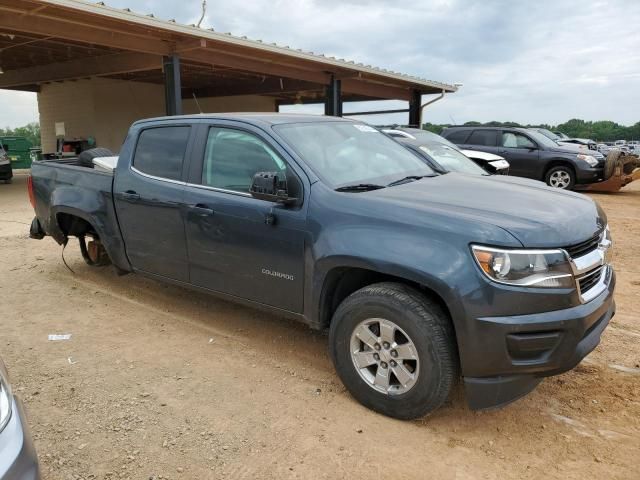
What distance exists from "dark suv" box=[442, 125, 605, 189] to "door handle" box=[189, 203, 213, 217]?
10904 millimetres

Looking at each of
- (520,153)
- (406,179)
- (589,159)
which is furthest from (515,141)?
(406,179)

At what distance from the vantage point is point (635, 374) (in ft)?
11.9

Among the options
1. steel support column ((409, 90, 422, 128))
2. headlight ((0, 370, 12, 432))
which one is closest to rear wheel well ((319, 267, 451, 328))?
headlight ((0, 370, 12, 432))

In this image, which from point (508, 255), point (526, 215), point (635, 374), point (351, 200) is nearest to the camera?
point (508, 255)

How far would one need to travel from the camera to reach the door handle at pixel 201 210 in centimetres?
391

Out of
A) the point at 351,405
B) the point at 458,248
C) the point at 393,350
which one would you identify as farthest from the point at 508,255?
the point at 351,405

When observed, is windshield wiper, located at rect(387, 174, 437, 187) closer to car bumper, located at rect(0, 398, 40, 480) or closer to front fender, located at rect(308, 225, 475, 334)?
front fender, located at rect(308, 225, 475, 334)

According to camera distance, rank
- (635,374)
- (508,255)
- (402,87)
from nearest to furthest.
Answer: (508,255)
(635,374)
(402,87)

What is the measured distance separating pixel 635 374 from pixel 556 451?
1245 mm

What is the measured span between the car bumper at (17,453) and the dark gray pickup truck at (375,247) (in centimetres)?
181

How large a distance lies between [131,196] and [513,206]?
10.4ft

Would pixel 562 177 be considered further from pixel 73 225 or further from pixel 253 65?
pixel 73 225

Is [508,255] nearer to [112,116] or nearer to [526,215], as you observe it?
[526,215]

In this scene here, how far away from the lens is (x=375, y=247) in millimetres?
3031
